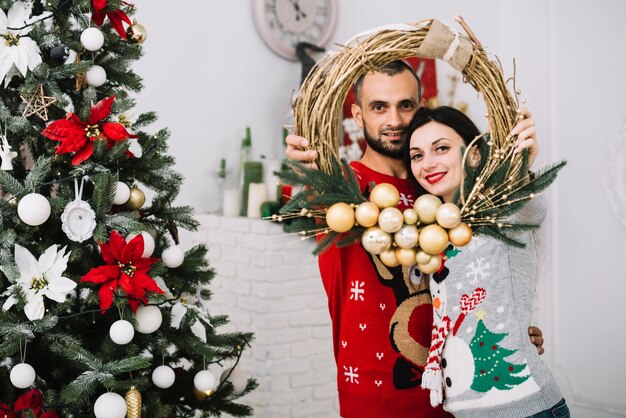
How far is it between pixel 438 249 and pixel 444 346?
0.42m

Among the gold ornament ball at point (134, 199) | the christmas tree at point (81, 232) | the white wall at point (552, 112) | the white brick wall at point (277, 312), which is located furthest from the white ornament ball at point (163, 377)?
the white wall at point (552, 112)

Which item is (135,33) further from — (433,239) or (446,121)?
(433,239)

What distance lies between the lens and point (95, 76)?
1.51m

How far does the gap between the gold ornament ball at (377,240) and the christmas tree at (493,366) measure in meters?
0.42

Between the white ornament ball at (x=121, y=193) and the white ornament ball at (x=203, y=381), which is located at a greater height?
the white ornament ball at (x=121, y=193)

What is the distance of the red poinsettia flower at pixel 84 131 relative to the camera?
1417mm

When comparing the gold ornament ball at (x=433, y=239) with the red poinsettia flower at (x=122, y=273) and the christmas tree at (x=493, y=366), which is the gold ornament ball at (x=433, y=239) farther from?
the red poinsettia flower at (x=122, y=273)

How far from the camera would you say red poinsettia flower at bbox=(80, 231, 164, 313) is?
1398 mm

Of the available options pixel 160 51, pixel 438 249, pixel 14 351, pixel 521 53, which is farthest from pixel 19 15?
pixel 521 53

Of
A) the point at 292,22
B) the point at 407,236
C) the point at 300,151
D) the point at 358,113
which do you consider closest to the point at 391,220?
the point at 407,236

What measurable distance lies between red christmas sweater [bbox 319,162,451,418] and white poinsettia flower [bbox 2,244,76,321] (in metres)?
0.65

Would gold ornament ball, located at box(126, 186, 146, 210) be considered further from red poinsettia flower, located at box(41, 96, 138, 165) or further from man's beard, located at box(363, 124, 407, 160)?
man's beard, located at box(363, 124, 407, 160)

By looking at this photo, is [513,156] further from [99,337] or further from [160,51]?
[160,51]

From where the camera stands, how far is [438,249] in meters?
1.10
